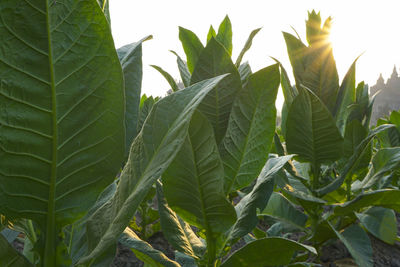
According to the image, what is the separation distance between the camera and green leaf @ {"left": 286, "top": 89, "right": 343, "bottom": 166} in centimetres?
119

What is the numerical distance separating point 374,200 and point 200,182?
1.05m

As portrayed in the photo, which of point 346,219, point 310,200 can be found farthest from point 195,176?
point 346,219

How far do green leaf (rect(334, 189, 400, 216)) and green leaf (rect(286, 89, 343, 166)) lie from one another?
204 mm

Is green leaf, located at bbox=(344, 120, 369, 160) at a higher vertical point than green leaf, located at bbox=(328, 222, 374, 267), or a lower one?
higher

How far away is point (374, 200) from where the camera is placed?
4.69 feet

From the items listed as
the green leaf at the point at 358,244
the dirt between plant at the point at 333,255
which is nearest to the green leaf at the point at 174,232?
the green leaf at the point at 358,244

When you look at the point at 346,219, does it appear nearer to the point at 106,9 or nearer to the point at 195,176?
the point at 195,176

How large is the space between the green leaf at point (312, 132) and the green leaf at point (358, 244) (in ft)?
1.28

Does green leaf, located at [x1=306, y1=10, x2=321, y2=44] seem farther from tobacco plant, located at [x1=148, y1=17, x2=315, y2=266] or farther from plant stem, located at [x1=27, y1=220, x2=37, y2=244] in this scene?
plant stem, located at [x1=27, y1=220, x2=37, y2=244]

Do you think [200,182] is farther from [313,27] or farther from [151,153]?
[313,27]

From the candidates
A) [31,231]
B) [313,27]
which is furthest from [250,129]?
[313,27]

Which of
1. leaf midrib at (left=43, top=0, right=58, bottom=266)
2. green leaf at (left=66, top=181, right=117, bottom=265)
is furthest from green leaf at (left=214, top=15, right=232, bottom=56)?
leaf midrib at (left=43, top=0, right=58, bottom=266)

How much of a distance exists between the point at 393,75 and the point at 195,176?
1481 inches

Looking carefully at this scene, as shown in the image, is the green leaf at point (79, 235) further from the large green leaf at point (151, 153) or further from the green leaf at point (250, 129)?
the green leaf at point (250, 129)
